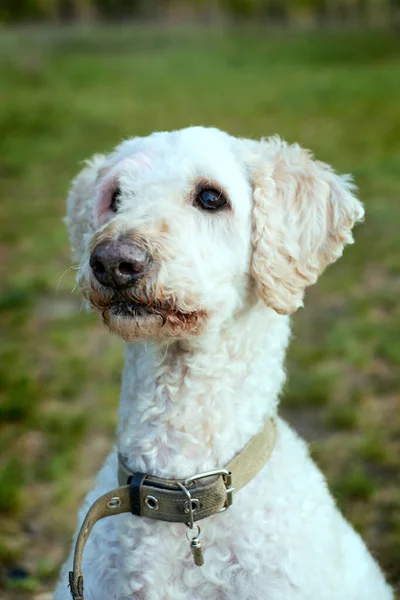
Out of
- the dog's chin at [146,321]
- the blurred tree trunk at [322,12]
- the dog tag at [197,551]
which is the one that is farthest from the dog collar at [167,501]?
the blurred tree trunk at [322,12]

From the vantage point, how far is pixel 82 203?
2.97m

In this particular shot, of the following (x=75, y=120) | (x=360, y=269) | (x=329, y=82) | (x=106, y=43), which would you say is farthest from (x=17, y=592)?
(x=106, y=43)

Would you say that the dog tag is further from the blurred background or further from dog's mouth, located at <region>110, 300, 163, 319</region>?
the blurred background

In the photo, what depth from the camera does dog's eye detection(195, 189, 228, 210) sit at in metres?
2.60

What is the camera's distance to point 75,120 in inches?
743

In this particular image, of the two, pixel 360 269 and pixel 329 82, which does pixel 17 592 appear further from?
pixel 329 82

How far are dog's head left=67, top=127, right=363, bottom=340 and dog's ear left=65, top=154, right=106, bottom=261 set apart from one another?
2 cm

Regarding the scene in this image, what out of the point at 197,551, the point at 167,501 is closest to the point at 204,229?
the point at 167,501

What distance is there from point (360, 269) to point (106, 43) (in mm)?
32174

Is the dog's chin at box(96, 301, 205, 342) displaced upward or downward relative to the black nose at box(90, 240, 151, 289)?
downward

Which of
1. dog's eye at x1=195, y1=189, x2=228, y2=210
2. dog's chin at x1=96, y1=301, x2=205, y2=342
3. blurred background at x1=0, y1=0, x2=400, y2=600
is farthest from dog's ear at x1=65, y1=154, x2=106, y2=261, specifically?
blurred background at x1=0, y1=0, x2=400, y2=600

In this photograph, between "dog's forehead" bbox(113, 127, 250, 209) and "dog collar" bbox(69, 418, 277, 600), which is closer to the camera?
"dog collar" bbox(69, 418, 277, 600)

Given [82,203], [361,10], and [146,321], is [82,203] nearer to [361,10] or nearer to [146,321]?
[146,321]

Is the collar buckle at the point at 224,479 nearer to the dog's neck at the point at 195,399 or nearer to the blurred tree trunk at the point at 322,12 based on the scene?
the dog's neck at the point at 195,399
